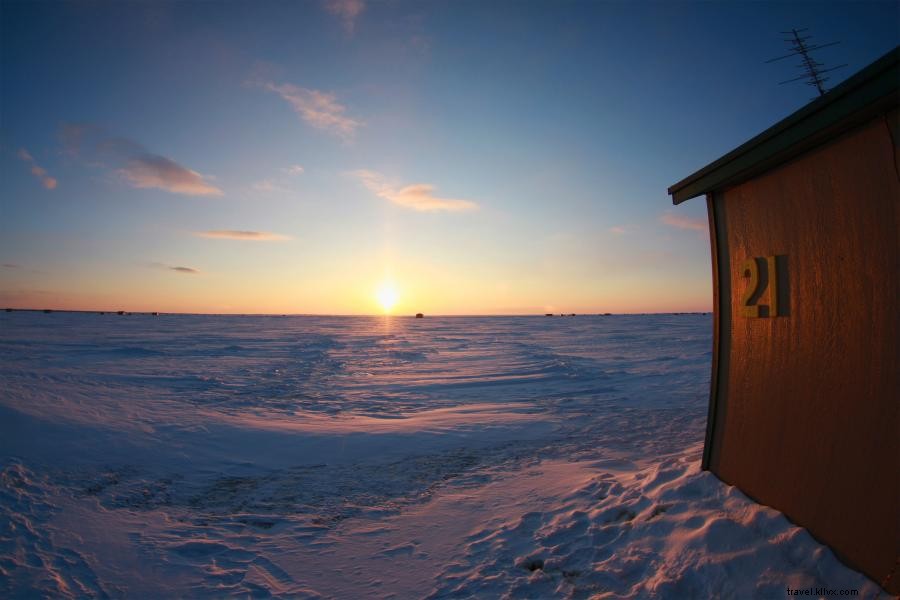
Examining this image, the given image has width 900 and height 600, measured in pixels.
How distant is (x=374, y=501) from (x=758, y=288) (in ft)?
16.2

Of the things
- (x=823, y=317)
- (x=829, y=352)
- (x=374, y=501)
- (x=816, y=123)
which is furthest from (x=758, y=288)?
(x=374, y=501)

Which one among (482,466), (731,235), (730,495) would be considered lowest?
(482,466)

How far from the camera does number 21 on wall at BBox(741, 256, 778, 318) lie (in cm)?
402

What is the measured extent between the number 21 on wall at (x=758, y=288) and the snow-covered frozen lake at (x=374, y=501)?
1780mm

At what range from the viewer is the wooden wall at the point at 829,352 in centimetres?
294

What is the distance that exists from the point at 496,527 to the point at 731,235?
4.00 metres

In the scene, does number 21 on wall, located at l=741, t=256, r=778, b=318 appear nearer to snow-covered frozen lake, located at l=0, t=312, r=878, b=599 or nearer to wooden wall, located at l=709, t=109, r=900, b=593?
wooden wall, located at l=709, t=109, r=900, b=593

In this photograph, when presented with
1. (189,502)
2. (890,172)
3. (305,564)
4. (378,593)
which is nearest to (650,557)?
(378,593)

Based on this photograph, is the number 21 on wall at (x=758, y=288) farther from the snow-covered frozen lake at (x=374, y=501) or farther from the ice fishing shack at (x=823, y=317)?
the snow-covered frozen lake at (x=374, y=501)

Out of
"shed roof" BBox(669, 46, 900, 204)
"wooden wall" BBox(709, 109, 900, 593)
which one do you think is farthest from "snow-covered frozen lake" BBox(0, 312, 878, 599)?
"shed roof" BBox(669, 46, 900, 204)

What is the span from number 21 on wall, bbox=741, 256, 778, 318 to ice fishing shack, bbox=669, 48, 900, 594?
12mm

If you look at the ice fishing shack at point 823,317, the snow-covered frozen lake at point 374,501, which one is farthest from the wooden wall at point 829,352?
the snow-covered frozen lake at point 374,501

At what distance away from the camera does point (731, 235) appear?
4738 millimetres

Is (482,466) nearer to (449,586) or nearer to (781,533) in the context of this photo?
(449,586)
